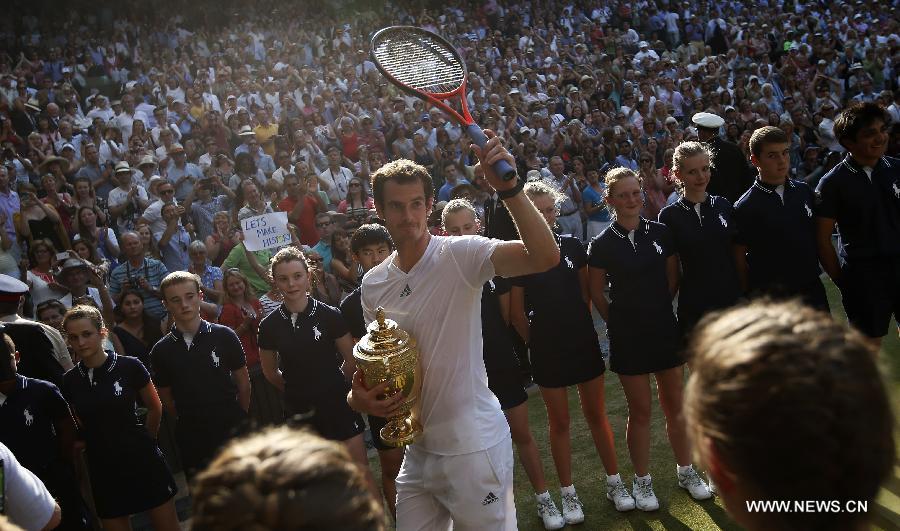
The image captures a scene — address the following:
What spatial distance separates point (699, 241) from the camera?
4.91m

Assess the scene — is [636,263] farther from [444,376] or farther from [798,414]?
[798,414]

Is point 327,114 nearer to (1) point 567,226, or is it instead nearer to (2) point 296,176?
(2) point 296,176

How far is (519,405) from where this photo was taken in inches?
191

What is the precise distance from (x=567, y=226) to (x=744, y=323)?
9881mm

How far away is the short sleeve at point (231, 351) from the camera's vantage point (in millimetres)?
5102

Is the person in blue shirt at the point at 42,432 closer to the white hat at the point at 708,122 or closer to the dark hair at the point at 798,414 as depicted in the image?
the dark hair at the point at 798,414

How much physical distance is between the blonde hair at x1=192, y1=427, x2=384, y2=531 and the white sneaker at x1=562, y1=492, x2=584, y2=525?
138 inches

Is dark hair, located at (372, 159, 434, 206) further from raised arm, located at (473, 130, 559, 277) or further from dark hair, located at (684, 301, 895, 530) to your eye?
dark hair, located at (684, 301, 895, 530)

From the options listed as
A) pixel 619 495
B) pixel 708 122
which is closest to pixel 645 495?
pixel 619 495

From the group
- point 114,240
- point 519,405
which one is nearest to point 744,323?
point 519,405

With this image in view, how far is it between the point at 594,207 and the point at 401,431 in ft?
28.4

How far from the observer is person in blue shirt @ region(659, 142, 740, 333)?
4.90 metres

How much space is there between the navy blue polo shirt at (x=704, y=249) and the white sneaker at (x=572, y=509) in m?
1.44

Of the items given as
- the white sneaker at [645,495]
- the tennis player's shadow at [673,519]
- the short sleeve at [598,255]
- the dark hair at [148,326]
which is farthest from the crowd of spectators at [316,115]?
the tennis player's shadow at [673,519]
